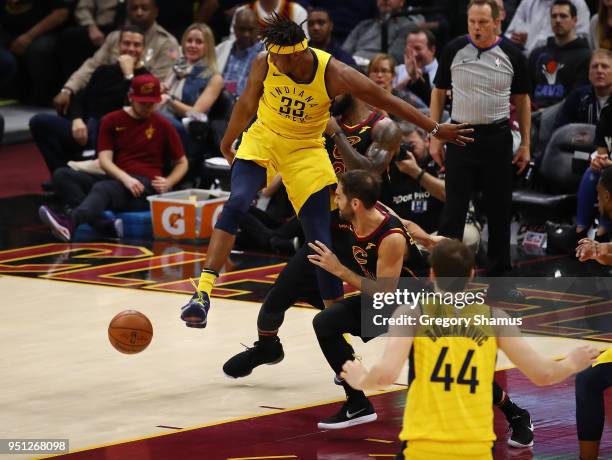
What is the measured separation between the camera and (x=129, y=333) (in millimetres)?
7859

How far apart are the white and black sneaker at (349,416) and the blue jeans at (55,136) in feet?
26.0

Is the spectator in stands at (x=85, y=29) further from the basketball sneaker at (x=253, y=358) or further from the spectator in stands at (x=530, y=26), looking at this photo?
the basketball sneaker at (x=253, y=358)

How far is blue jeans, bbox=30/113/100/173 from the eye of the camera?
14617 millimetres

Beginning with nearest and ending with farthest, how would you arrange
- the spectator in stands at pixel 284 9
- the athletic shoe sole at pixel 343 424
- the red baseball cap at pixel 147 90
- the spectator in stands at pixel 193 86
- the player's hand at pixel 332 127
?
the athletic shoe sole at pixel 343 424 < the player's hand at pixel 332 127 < the red baseball cap at pixel 147 90 < the spectator in stands at pixel 193 86 < the spectator in stands at pixel 284 9

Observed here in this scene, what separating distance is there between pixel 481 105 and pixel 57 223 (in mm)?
4292

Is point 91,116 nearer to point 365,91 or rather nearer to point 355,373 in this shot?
point 365,91

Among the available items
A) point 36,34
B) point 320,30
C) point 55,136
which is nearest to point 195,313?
point 320,30

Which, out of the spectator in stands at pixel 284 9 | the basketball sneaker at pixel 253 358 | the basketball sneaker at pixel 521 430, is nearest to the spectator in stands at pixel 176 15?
the spectator in stands at pixel 284 9

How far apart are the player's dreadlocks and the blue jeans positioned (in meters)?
6.90

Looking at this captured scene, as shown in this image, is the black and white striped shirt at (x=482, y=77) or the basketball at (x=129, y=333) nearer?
the basketball at (x=129, y=333)

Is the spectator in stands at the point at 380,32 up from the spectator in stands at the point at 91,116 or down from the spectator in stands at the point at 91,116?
up

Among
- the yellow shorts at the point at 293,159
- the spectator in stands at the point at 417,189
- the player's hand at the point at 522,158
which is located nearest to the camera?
the yellow shorts at the point at 293,159

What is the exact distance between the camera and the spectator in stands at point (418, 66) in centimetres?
1369

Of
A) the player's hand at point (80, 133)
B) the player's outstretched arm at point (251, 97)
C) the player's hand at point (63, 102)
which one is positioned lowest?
the player's hand at point (80, 133)
